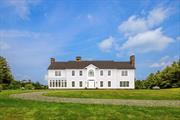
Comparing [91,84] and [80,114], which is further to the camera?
[91,84]

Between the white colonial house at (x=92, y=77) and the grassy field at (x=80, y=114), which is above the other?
the white colonial house at (x=92, y=77)

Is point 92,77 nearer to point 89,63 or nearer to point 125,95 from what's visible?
point 89,63

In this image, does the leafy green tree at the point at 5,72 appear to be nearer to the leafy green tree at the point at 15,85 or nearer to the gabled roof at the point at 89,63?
the leafy green tree at the point at 15,85

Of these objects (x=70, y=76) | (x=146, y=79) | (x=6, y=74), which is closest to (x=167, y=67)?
(x=146, y=79)

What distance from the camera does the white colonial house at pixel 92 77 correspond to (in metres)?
65.5

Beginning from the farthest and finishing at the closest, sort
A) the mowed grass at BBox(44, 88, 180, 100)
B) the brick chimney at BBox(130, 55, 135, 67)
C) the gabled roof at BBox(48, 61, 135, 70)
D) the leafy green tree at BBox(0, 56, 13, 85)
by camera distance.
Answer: the brick chimney at BBox(130, 55, 135, 67) < the gabled roof at BBox(48, 61, 135, 70) < the leafy green tree at BBox(0, 56, 13, 85) < the mowed grass at BBox(44, 88, 180, 100)

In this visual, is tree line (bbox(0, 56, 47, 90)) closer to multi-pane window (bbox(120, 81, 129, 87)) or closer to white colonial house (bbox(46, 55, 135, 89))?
white colonial house (bbox(46, 55, 135, 89))

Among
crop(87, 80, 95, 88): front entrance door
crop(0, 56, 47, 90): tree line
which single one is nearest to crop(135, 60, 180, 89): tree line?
crop(87, 80, 95, 88): front entrance door

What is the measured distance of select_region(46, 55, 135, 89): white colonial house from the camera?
65.5 meters

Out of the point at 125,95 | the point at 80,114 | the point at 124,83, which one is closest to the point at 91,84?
the point at 124,83

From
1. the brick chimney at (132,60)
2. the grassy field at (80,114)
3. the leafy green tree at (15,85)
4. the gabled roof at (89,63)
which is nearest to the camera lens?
the grassy field at (80,114)

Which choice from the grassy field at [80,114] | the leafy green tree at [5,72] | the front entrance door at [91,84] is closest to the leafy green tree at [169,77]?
the front entrance door at [91,84]

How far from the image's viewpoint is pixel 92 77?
65812 millimetres

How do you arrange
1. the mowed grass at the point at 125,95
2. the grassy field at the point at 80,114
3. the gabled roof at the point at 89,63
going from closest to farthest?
the grassy field at the point at 80,114 → the mowed grass at the point at 125,95 → the gabled roof at the point at 89,63
